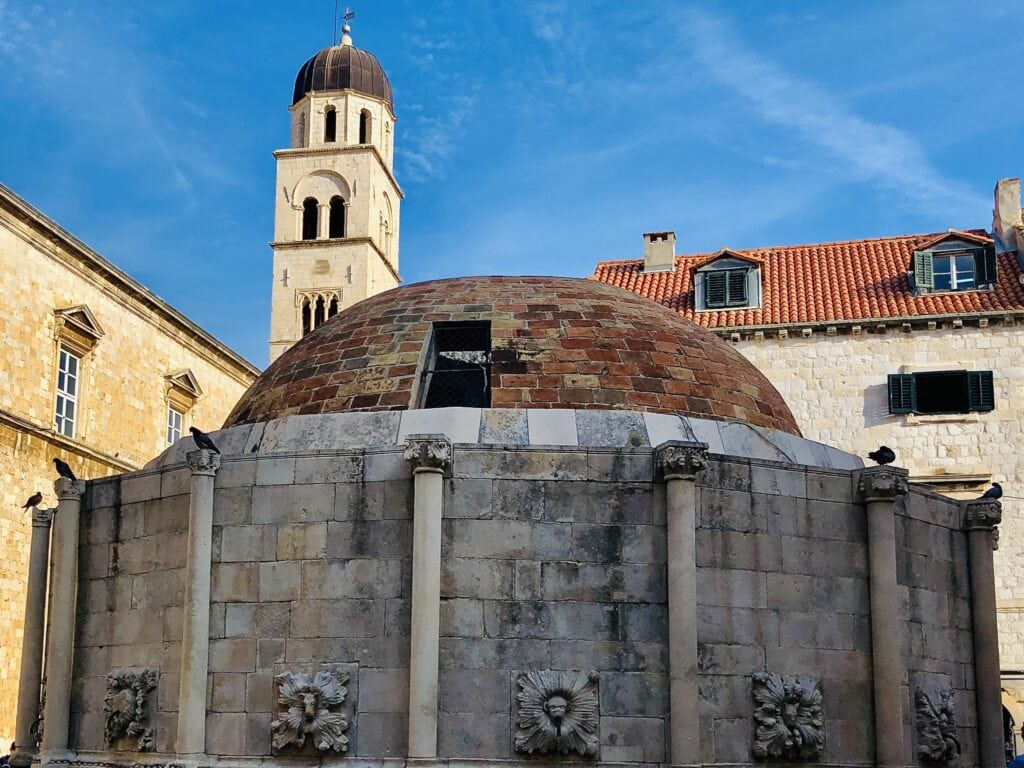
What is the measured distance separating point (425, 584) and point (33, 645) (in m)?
6.32

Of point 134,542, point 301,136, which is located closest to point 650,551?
point 134,542

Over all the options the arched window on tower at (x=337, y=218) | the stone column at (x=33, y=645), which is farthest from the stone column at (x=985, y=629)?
the arched window on tower at (x=337, y=218)

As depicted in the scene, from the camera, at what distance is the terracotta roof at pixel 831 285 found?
33.8 metres

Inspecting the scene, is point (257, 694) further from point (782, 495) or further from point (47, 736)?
point (782, 495)

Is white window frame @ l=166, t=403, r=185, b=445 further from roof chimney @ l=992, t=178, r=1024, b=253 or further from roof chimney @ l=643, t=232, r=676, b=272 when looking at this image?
roof chimney @ l=992, t=178, r=1024, b=253

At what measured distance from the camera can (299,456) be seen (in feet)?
49.4

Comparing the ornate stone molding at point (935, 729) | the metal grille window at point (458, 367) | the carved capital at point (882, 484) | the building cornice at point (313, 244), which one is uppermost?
the building cornice at point (313, 244)

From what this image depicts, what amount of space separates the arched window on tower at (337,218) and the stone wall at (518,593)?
44822 mm

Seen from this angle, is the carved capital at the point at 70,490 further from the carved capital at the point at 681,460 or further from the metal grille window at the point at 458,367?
the carved capital at the point at 681,460

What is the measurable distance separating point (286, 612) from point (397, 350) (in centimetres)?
381

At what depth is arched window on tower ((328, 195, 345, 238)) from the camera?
59469mm

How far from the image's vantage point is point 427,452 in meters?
14.3

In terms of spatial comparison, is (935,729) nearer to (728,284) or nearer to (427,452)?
(427,452)

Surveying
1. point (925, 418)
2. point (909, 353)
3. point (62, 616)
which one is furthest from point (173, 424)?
point (62, 616)
